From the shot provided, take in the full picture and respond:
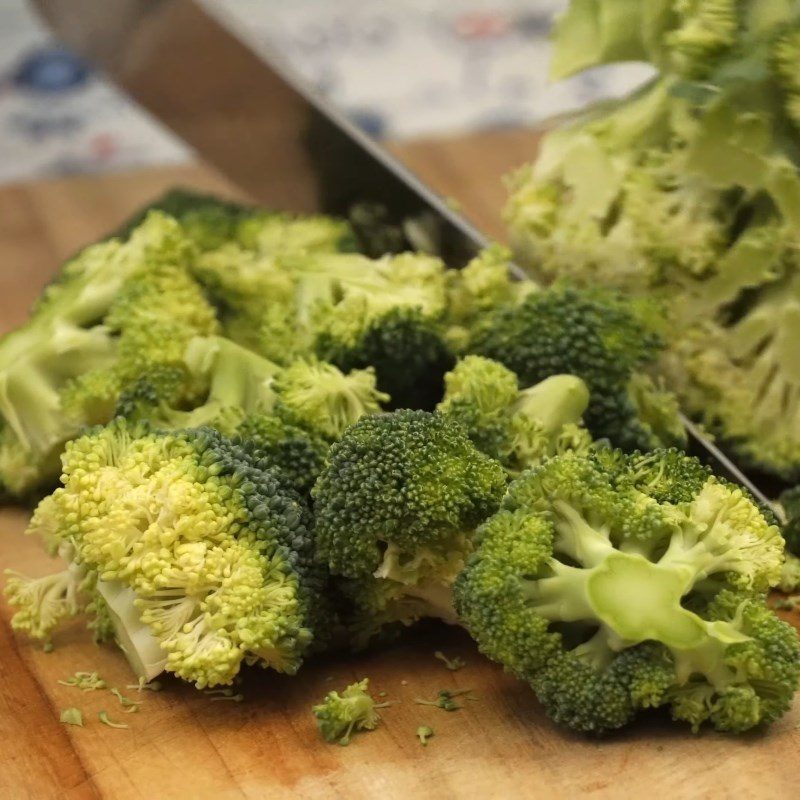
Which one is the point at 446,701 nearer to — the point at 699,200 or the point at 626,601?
the point at 626,601

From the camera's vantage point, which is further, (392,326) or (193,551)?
(392,326)

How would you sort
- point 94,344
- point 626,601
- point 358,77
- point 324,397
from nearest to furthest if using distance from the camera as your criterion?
point 626,601
point 324,397
point 94,344
point 358,77

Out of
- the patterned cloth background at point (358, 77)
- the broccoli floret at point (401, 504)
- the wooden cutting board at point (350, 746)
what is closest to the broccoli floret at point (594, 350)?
the broccoli floret at point (401, 504)

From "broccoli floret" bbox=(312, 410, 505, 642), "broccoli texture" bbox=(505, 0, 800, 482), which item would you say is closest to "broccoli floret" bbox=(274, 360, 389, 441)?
"broccoli floret" bbox=(312, 410, 505, 642)

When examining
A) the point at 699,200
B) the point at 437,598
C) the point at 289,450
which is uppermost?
the point at 699,200

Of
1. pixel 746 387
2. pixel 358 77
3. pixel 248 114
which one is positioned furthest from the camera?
pixel 358 77

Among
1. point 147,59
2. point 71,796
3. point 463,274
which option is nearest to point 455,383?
point 463,274

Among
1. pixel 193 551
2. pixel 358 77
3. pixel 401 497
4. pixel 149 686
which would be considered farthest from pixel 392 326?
pixel 358 77
